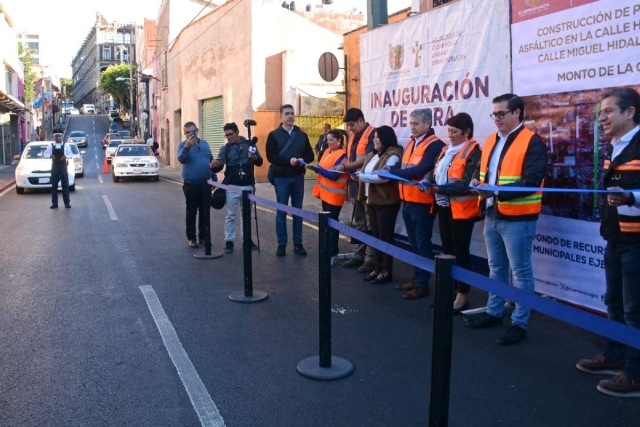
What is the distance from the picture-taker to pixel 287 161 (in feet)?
27.4

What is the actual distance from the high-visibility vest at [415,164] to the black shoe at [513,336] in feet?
5.70

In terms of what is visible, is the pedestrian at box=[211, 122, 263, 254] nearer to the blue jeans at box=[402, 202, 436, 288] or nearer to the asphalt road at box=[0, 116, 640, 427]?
the asphalt road at box=[0, 116, 640, 427]

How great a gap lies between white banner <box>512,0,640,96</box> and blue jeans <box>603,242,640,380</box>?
1.52m

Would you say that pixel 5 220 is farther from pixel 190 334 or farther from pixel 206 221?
pixel 190 334

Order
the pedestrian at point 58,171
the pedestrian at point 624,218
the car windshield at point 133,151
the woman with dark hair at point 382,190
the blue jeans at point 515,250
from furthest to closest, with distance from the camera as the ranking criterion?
the car windshield at point 133,151 → the pedestrian at point 58,171 → the woman with dark hair at point 382,190 → the blue jeans at point 515,250 → the pedestrian at point 624,218

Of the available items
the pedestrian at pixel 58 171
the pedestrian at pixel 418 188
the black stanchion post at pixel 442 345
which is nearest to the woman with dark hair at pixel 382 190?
the pedestrian at pixel 418 188

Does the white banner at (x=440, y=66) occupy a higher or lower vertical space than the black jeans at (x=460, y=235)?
higher

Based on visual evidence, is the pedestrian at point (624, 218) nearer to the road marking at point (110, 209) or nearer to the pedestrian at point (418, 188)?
the pedestrian at point (418, 188)

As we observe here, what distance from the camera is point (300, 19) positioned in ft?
79.2

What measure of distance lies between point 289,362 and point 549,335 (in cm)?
227

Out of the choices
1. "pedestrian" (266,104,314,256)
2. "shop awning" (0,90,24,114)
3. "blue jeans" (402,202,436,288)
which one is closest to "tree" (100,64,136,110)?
"shop awning" (0,90,24,114)

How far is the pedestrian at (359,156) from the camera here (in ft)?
24.4

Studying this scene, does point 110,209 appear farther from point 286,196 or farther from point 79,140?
point 79,140

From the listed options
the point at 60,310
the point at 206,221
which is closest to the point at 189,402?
the point at 60,310
